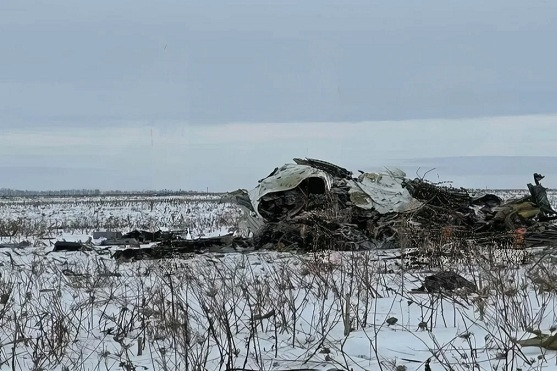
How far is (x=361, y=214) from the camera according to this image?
39.9ft

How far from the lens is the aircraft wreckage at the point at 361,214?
10.7 meters

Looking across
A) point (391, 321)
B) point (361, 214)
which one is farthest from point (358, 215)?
point (391, 321)

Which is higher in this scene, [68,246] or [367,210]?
[367,210]

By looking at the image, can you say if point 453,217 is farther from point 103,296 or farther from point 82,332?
point 82,332

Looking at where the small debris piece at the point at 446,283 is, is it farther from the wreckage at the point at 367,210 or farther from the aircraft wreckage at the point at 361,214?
the wreckage at the point at 367,210

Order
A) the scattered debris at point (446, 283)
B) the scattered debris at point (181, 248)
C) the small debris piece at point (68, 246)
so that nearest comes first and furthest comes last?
the scattered debris at point (446, 283) < the scattered debris at point (181, 248) < the small debris piece at point (68, 246)

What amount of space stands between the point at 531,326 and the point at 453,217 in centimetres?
701

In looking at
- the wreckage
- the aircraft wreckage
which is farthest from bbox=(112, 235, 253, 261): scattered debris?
the wreckage

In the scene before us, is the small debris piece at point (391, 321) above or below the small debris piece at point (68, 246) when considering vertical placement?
below

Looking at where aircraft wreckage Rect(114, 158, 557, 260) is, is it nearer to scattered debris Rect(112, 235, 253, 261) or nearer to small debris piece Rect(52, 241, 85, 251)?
scattered debris Rect(112, 235, 253, 261)

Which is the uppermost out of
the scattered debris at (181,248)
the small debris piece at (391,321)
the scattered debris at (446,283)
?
the scattered debris at (446,283)

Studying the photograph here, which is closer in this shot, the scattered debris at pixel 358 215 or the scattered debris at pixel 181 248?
the scattered debris at pixel 181 248

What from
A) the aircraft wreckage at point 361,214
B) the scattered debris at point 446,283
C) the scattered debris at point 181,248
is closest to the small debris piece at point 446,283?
the scattered debris at point 446,283

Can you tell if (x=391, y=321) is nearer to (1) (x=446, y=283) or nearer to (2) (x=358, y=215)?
(1) (x=446, y=283)
